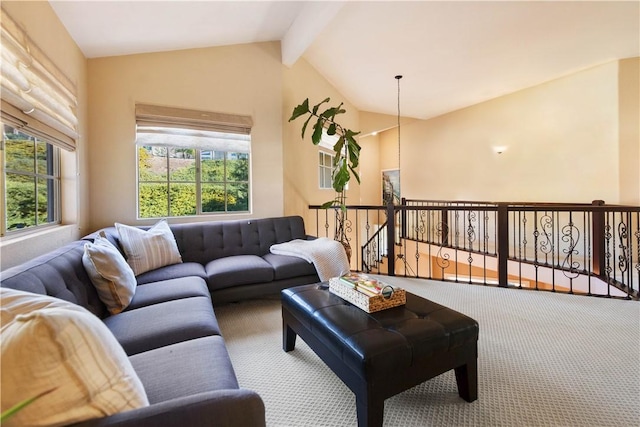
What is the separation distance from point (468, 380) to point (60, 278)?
7.03 feet

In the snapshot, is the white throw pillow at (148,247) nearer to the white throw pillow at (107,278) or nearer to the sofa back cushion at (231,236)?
the sofa back cushion at (231,236)

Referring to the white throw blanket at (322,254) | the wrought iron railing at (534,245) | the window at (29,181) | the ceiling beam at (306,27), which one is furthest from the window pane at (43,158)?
the wrought iron railing at (534,245)

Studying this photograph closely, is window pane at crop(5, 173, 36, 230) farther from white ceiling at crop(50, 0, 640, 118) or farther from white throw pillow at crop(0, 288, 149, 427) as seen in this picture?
white throw pillow at crop(0, 288, 149, 427)

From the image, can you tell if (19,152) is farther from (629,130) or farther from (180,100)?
(629,130)

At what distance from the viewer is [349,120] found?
236 inches

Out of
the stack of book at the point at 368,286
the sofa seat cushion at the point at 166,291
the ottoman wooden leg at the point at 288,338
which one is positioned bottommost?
the ottoman wooden leg at the point at 288,338

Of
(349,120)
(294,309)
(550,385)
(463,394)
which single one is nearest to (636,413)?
(550,385)

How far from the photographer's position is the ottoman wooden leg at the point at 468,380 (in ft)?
4.87

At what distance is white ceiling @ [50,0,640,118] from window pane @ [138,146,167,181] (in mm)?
987

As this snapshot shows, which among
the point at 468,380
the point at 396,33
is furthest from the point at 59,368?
the point at 396,33

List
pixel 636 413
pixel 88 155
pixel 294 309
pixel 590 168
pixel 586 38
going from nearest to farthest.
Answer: pixel 636 413 < pixel 294 309 < pixel 88 155 < pixel 586 38 < pixel 590 168

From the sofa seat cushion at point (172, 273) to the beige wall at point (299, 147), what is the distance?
162 centimetres

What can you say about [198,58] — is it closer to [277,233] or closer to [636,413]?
[277,233]

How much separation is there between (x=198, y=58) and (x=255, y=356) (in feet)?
10.7
